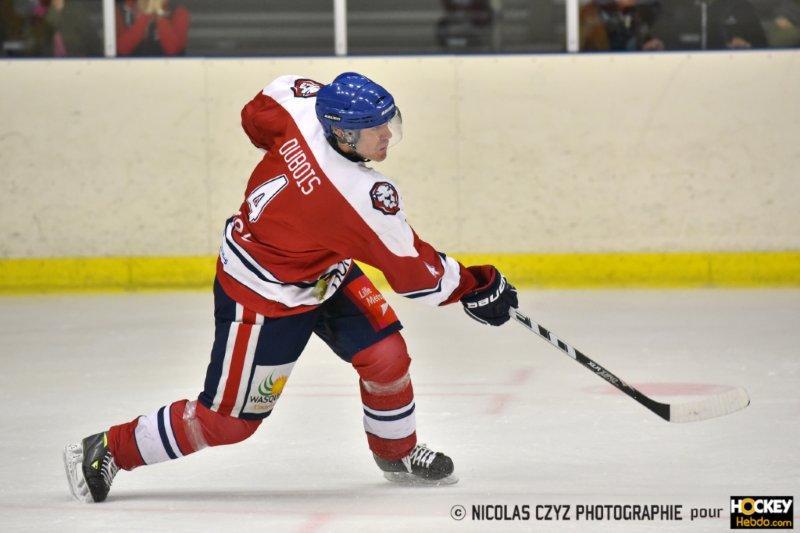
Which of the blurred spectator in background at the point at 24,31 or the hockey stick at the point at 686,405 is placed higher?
the blurred spectator in background at the point at 24,31

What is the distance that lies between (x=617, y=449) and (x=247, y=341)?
1.08m

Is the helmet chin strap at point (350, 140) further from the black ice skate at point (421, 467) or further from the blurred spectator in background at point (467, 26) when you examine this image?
the blurred spectator in background at point (467, 26)

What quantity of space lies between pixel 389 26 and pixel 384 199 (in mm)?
5031

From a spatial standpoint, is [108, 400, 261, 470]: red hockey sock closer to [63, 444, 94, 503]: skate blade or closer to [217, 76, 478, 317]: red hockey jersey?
[63, 444, 94, 503]: skate blade

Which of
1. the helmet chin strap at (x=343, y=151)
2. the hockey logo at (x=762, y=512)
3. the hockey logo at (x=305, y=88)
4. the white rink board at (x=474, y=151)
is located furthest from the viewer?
the white rink board at (x=474, y=151)

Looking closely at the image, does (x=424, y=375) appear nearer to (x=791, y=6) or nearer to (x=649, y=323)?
(x=649, y=323)

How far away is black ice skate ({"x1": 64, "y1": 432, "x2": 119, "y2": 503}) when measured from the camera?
3.13 meters

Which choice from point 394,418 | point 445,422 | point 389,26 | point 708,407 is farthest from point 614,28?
point 394,418

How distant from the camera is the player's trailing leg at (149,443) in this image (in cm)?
312

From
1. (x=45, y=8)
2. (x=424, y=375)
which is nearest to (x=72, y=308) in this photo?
(x=45, y=8)

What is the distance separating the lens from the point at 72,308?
6.80m

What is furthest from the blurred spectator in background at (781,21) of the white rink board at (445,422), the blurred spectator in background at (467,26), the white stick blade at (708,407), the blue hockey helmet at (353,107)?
the blue hockey helmet at (353,107)

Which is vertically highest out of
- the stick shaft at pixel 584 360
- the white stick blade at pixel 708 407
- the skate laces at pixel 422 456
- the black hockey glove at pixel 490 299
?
the black hockey glove at pixel 490 299

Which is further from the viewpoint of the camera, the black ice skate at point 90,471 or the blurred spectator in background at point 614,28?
the blurred spectator in background at point 614,28
